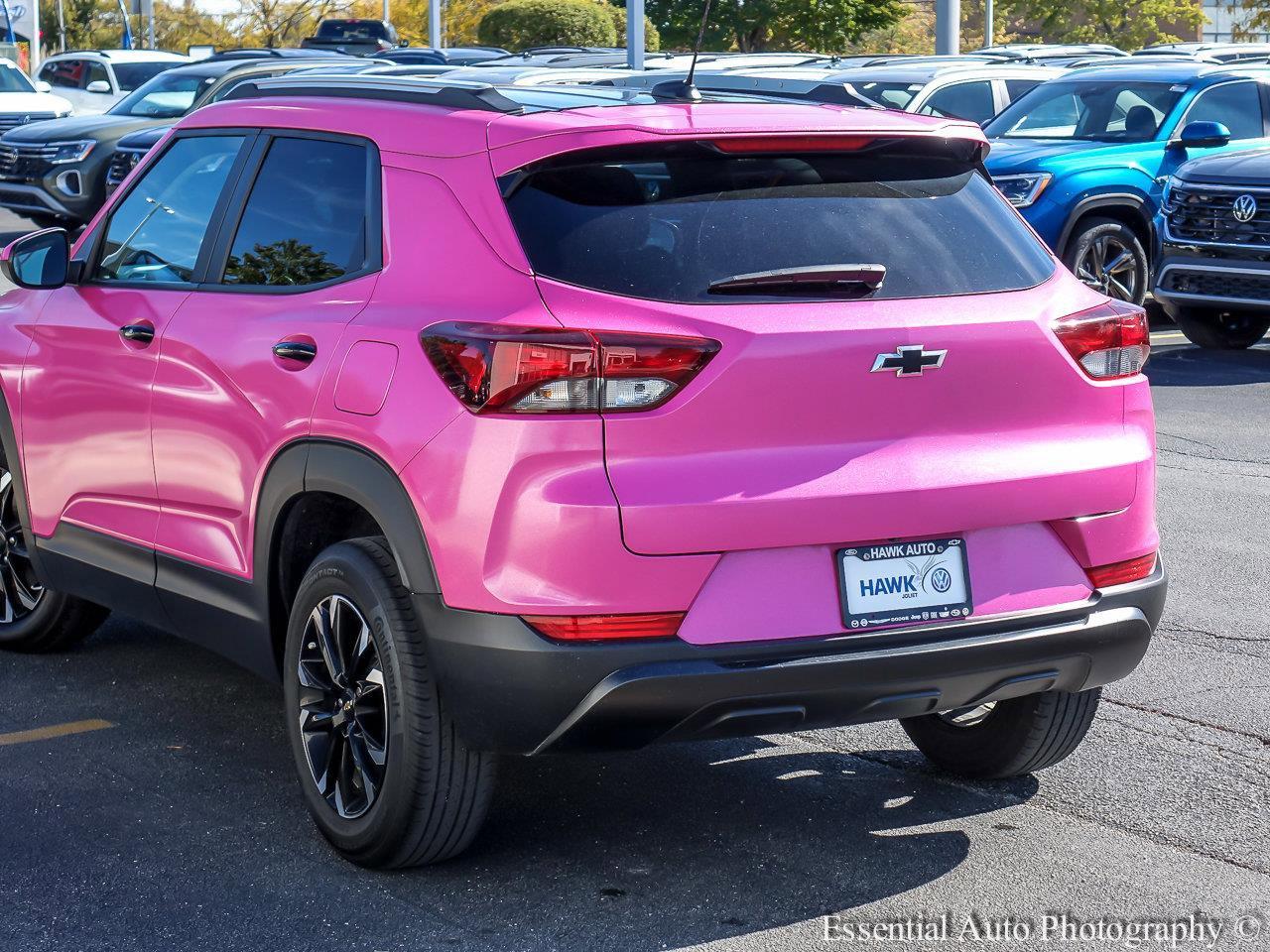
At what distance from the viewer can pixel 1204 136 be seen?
536 inches

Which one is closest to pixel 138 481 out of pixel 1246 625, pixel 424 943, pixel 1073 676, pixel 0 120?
pixel 424 943

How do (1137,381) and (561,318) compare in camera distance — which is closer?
(561,318)

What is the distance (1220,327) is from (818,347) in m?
10.5

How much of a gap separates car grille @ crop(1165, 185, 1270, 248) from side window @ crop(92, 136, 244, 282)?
9.02 meters

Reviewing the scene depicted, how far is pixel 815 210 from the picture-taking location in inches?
160

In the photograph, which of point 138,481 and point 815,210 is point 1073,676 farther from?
point 138,481

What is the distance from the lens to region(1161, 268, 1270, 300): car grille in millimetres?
12414

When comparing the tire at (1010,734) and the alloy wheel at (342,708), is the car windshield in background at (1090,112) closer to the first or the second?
the tire at (1010,734)


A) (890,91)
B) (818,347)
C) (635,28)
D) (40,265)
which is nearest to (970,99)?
(890,91)

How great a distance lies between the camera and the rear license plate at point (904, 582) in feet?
12.6

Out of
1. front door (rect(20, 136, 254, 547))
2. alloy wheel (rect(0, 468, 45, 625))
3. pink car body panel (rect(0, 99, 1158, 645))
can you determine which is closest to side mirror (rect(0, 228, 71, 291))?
front door (rect(20, 136, 254, 547))

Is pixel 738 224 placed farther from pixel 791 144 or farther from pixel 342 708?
pixel 342 708

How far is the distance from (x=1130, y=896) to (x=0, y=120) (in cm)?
2621

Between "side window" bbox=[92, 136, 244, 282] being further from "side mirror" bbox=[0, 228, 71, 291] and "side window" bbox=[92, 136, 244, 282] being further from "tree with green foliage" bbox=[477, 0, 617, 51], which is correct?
"tree with green foliage" bbox=[477, 0, 617, 51]
